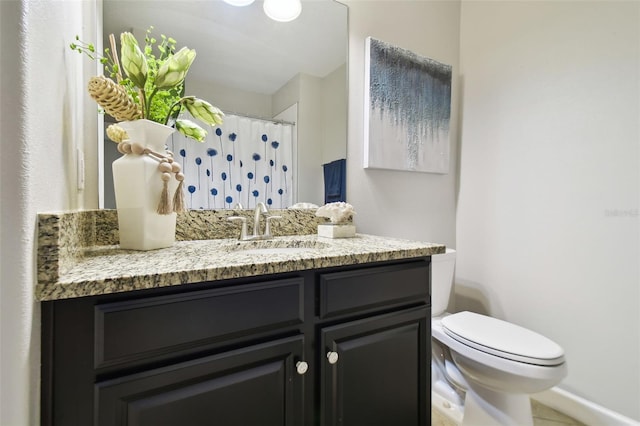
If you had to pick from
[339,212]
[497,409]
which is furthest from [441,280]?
[339,212]

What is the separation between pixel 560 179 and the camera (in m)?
1.45

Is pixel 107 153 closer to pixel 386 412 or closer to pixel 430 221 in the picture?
pixel 386 412

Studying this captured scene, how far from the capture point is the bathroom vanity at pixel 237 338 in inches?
20.2

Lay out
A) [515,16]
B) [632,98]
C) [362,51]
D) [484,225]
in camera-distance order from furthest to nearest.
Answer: [484,225] < [515,16] < [362,51] < [632,98]

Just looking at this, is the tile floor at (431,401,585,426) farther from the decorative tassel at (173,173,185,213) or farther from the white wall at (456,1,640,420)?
the decorative tassel at (173,173,185,213)

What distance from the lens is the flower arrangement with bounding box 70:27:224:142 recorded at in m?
0.76

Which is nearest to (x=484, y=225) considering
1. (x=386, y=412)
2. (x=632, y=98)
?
(x=632, y=98)

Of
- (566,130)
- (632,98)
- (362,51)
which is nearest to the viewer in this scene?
(632,98)

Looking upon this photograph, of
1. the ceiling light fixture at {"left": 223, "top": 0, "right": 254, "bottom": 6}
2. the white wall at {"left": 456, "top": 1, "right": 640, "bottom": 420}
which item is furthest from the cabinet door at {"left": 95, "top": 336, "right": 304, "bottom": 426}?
the white wall at {"left": 456, "top": 1, "right": 640, "bottom": 420}

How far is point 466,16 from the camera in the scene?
1.91 meters

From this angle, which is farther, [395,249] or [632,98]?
[632,98]

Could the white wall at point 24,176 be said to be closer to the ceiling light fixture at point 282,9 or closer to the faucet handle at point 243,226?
the faucet handle at point 243,226

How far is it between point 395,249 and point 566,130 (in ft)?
4.18

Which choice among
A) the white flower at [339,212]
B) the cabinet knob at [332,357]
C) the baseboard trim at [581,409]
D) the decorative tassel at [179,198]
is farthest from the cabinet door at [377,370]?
the baseboard trim at [581,409]
